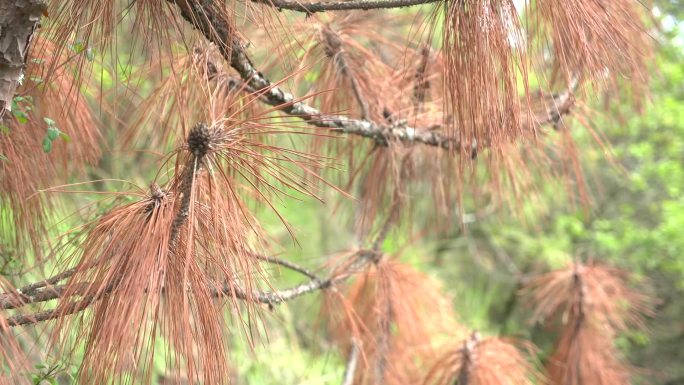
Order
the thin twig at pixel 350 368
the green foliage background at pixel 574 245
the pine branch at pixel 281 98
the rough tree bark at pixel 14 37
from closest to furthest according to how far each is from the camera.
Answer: the rough tree bark at pixel 14 37 → the pine branch at pixel 281 98 → the thin twig at pixel 350 368 → the green foliage background at pixel 574 245

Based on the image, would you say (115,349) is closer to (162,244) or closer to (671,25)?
(162,244)

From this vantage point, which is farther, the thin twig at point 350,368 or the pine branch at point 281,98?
the thin twig at point 350,368

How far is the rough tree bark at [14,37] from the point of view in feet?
2.24

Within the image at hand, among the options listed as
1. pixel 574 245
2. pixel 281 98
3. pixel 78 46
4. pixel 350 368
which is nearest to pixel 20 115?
pixel 78 46

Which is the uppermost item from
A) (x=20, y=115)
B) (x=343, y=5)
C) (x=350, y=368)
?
(x=343, y=5)

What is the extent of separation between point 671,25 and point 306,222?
5.41 feet

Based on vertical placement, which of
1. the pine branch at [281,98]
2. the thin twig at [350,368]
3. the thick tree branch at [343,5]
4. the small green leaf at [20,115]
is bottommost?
the thin twig at [350,368]

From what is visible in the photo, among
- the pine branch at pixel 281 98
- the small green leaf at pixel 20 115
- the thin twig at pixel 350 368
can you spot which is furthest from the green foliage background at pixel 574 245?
the small green leaf at pixel 20 115

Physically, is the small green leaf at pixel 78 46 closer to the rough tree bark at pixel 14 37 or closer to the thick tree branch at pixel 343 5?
the rough tree bark at pixel 14 37

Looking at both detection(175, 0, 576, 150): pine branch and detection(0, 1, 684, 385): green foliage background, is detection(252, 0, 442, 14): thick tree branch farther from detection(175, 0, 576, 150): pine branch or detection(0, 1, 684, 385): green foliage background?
detection(0, 1, 684, 385): green foliage background

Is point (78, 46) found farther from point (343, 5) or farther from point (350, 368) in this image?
point (350, 368)

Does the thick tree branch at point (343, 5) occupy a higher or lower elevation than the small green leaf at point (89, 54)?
higher

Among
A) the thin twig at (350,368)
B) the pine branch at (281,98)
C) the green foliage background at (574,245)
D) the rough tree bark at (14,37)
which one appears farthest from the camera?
the green foliage background at (574,245)

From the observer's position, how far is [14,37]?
70 cm
